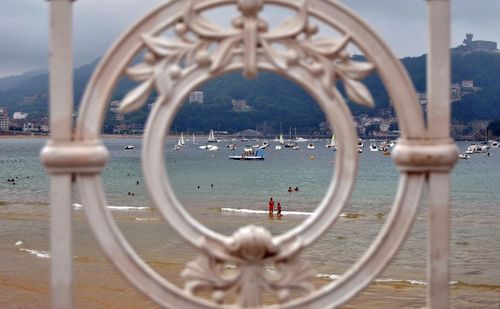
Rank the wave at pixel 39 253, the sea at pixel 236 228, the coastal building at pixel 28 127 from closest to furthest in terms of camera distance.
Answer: the sea at pixel 236 228, the wave at pixel 39 253, the coastal building at pixel 28 127

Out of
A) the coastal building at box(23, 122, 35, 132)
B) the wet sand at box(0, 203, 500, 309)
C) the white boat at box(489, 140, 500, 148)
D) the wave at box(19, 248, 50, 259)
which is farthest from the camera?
the coastal building at box(23, 122, 35, 132)

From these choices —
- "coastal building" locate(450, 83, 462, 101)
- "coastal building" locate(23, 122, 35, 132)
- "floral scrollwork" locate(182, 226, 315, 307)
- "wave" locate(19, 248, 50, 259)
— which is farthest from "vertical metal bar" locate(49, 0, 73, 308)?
"coastal building" locate(23, 122, 35, 132)

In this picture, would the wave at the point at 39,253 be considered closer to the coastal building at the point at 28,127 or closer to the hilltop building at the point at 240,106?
the hilltop building at the point at 240,106

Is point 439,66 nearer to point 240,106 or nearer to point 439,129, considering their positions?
point 439,129

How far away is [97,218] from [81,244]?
64.0 feet

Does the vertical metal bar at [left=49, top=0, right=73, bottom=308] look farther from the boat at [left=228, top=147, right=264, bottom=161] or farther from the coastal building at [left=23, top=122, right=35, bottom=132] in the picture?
the coastal building at [left=23, top=122, right=35, bottom=132]

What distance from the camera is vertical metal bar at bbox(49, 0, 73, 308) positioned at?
317cm

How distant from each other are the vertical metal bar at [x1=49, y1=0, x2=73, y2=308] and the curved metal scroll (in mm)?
86

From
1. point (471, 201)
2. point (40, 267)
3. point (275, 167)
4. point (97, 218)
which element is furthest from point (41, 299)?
point (275, 167)

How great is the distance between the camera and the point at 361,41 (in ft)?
10.3

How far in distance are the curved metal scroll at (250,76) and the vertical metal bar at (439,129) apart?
0.33 feet

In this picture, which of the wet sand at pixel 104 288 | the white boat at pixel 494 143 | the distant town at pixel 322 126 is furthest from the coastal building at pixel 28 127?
the wet sand at pixel 104 288

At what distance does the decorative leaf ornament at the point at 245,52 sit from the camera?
3.11 m

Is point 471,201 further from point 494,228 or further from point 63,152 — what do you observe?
point 63,152
